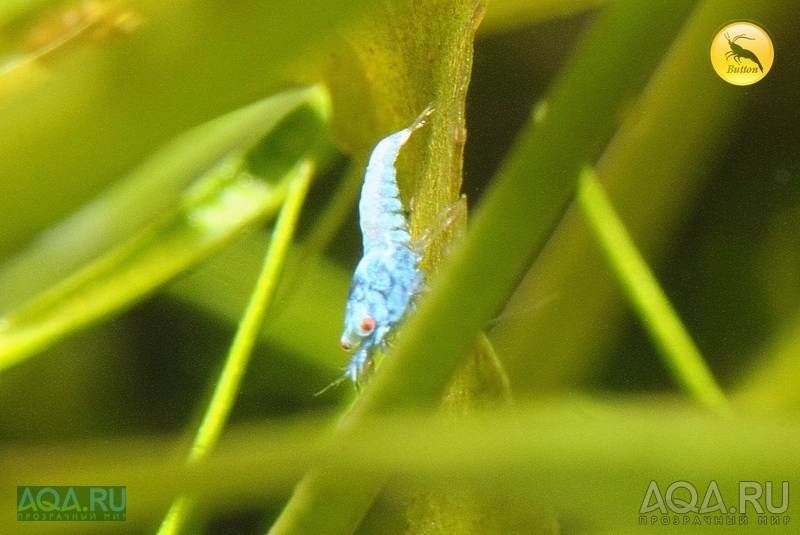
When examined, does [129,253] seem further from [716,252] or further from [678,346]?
[716,252]

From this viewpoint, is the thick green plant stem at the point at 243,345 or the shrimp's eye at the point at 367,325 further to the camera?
the shrimp's eye at the point at 367,325

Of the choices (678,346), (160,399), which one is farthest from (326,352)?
(678,346)

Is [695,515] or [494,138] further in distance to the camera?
[494,138]

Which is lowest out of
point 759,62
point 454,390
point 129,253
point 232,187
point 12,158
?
point 12,158

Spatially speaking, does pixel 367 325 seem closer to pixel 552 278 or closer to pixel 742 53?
pixel 552 278

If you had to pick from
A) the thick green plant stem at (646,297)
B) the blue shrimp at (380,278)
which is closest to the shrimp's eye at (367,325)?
the blue shrimp at (380,278)

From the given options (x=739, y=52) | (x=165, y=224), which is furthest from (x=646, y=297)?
(x=165, y=224)

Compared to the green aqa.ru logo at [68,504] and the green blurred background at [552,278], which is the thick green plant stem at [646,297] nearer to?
the green blurred background at [552,278]
